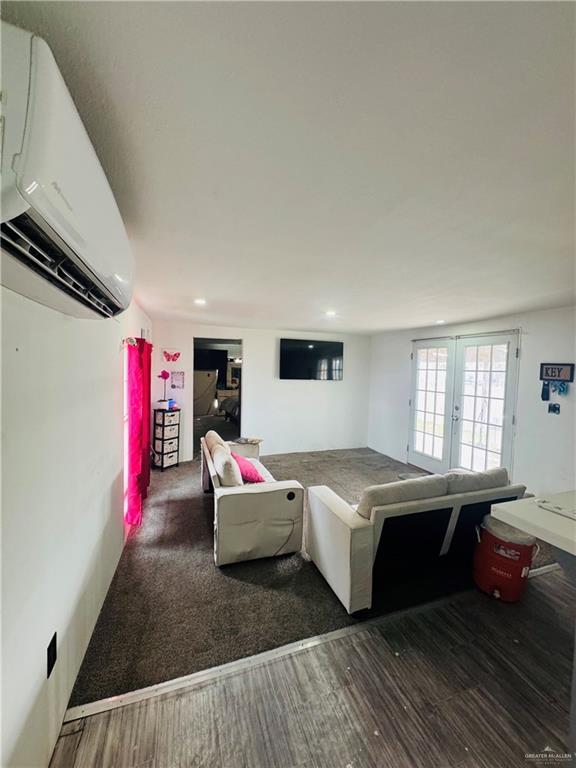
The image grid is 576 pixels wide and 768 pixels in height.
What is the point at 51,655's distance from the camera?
4.02 feet

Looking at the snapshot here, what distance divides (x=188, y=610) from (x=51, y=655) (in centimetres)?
88

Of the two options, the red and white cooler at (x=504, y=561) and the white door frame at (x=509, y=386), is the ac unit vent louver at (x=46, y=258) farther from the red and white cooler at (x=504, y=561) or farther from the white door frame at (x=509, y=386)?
the white door frame at (x=509, y=386)

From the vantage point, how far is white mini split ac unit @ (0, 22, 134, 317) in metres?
0.52

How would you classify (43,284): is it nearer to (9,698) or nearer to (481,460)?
(9,698)

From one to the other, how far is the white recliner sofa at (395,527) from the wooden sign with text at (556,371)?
1595 millimetres

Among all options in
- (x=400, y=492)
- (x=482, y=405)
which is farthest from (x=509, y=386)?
(x=400, y=492)

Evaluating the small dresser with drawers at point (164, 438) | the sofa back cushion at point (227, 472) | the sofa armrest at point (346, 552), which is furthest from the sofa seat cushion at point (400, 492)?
the small dresser with drawers at point (164, 438)

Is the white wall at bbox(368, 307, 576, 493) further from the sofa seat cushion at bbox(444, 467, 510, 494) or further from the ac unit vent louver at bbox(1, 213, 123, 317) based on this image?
the ac unit vent louver at bbox(1, 213, 123, 317)

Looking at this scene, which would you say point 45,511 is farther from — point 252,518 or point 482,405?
point 482,405

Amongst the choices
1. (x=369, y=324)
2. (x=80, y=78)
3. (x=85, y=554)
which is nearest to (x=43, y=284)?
(x=80, y=78)

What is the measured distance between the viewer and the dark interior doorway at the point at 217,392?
23.0 ft

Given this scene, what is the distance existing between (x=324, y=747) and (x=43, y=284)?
2.04 m

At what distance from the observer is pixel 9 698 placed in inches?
36.6

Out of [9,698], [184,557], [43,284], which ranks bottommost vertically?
[184,557]
